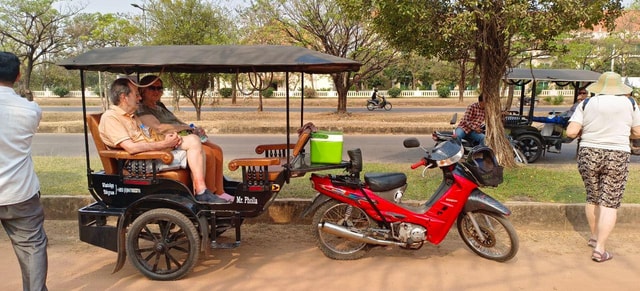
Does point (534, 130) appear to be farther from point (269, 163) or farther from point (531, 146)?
point (269, 163)

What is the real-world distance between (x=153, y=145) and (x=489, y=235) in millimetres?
Result: 3020

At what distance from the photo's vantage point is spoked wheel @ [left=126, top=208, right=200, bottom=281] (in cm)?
365

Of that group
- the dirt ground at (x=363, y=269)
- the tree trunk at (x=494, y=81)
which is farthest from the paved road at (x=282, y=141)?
the dirt ground at (x=363, y=269)

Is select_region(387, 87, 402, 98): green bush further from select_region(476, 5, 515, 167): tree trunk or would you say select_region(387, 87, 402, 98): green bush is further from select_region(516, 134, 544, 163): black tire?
select_region(476, 5, 515, 167): tree trunk

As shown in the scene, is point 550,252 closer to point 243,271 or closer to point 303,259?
point 303,259

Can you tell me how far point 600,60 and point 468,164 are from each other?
2712 centimetres

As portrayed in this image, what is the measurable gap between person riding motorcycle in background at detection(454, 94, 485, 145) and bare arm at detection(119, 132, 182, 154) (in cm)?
597

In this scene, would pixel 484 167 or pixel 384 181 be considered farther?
pixel 384 181

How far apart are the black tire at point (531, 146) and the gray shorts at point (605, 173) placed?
527 cm

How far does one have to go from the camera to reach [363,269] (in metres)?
3.90

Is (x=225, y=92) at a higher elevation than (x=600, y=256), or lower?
higher

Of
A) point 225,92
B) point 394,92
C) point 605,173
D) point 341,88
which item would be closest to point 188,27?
point 341,88

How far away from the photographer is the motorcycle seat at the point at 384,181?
4.00 m

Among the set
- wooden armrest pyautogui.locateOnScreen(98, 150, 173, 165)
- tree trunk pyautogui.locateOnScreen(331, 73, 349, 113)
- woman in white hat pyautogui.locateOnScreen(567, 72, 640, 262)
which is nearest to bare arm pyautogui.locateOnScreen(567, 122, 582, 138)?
woman in white hat pyautogui.locateOnScreen(567, 72, 640, 262)
